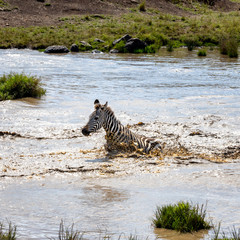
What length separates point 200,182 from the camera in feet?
27.6

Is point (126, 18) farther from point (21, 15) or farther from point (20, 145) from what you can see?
point (20, 145)

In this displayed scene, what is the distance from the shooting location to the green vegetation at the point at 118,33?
39.0 meters

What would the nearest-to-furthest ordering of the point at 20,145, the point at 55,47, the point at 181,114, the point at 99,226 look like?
the point at 99,226 → the point at 20,145 → the point at 181,114 → the point at 55,47

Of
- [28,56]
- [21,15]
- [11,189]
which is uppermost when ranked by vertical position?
[21,15]

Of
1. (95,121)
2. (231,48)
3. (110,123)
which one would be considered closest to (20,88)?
(110,123)

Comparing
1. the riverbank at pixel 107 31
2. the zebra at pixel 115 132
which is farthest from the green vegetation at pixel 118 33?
the zebra at pixel 115 132

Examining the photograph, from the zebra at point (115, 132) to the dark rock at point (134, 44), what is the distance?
26579 millimetres

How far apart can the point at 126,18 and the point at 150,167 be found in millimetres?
45505

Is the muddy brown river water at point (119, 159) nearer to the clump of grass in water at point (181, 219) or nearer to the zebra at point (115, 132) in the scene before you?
the clump of grass in water at point (181, 219)

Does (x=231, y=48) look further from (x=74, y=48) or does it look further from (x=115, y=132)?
(x=115, y=132)

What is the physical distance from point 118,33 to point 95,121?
34.8m

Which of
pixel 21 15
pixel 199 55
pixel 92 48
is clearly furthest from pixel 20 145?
pixel 21 15

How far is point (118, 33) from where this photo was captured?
43625mm

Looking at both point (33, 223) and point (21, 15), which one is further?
point (21, 15)
